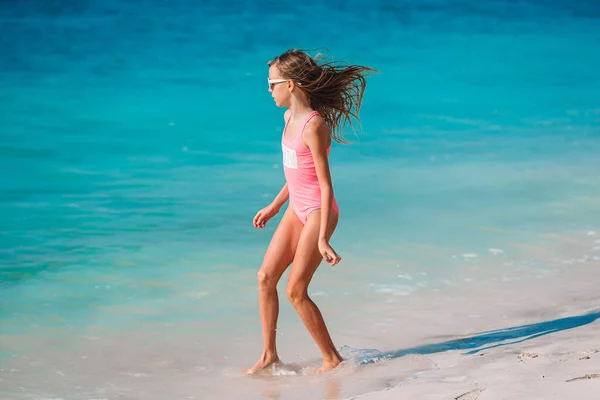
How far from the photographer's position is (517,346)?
4297 mm

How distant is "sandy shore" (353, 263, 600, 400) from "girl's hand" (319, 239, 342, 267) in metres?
0.54

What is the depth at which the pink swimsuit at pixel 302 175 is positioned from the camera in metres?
4.12

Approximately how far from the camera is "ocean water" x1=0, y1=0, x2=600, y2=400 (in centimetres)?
491

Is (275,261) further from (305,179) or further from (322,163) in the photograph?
(322,163)

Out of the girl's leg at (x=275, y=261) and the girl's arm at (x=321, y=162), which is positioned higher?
the girl's arm at (x=321, y=162)

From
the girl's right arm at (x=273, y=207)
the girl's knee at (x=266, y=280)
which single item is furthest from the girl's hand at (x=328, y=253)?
the girl's right arm at (x=273, y=207)

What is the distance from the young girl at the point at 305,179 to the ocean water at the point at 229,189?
10.2 inches

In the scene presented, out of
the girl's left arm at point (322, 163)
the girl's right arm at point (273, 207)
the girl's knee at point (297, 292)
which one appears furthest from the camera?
the girl's right arm at point (273, 207)

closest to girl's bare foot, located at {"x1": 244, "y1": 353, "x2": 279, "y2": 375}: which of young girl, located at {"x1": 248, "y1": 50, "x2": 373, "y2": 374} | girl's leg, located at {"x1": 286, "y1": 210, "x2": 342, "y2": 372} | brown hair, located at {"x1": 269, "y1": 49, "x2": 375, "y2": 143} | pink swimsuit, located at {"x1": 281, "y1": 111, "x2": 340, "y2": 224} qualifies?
young girl, located at {"x1": 248, "y1": 50, "x2": 373, "y2": 374}

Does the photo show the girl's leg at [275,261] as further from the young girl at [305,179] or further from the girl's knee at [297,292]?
the girl's knee at [297,292]

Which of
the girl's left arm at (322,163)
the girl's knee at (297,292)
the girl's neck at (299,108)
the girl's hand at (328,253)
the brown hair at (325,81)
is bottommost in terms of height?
the girl's knee at (297,292)

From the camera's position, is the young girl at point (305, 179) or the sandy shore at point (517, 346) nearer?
the sandy shore at point (517, 346)

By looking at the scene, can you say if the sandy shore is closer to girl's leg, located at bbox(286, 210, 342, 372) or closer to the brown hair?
girl's leg, located at bbox(286, 210, 342, 372)

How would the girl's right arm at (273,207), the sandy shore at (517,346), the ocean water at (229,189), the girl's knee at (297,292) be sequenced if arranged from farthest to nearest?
1. the ocean water at (229,189)
2. the girl's right arm at (273,207)
3. the girl's knee at (297,292)
4. the sandy shore at (517,346)
